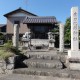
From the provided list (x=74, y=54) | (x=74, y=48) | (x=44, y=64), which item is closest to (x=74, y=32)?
(x=74, y=48)

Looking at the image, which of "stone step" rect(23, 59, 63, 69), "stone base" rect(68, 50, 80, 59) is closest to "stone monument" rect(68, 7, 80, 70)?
"stone base" rect(68, 50, 80, 59)

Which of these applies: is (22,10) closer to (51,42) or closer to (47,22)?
(47,22)

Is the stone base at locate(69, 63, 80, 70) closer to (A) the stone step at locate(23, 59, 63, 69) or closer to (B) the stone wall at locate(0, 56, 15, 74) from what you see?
(A) the stone step at locate(23, 59, 63, 69)

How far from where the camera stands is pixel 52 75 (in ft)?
17.6

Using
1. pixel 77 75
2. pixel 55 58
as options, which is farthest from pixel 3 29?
pixel 77 75

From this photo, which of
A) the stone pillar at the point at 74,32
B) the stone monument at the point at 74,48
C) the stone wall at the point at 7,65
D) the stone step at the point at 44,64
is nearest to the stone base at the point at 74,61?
the stone monument at the point at 74,48

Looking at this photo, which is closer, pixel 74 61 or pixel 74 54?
pixel 74 61

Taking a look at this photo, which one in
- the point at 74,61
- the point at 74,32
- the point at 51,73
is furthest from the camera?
the point at 74,32

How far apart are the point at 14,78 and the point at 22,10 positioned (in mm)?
21187

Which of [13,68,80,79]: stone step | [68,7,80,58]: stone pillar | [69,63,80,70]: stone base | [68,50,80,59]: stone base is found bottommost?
[13,68,80,79]: stone step

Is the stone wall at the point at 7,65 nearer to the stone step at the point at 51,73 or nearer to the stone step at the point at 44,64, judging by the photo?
the stone step at the point at 51,73

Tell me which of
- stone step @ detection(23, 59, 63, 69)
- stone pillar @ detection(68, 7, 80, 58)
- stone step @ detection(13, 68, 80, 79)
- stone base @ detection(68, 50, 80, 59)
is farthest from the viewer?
stone pillar @ detection(68, 7, 80, 58)

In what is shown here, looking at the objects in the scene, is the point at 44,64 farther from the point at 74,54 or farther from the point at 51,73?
the point at 74,54

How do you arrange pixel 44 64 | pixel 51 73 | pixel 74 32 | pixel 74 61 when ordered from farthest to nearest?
pixel 74 32 → pixel 44 64 → pixel 74 61 → pixel 51 73
